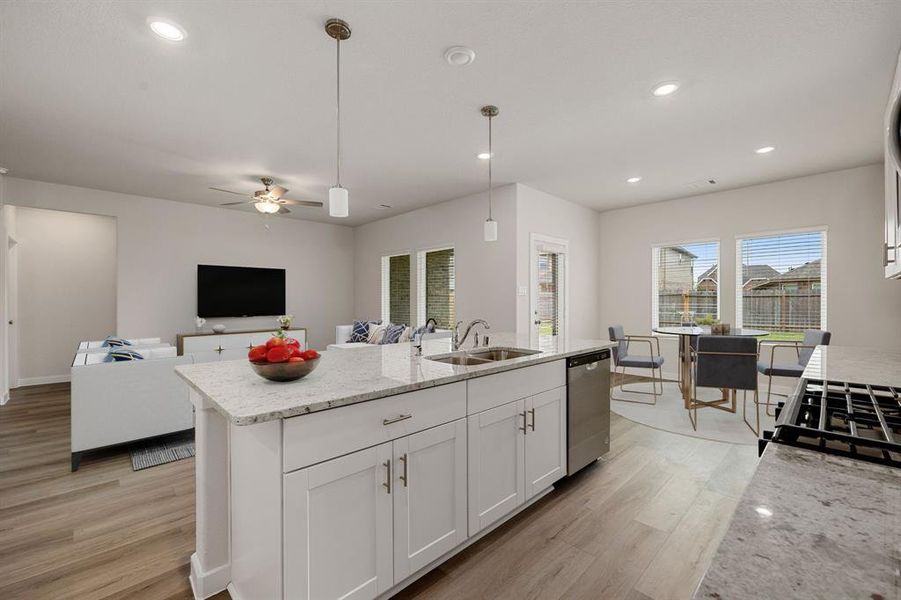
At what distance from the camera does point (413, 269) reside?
6.67 meters

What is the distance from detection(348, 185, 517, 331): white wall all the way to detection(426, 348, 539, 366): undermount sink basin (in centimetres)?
234

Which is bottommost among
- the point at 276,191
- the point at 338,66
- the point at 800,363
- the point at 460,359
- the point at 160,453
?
the point at 160,453

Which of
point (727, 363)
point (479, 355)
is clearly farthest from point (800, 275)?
point (479, 355)

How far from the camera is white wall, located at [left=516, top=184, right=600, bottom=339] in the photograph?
517cm

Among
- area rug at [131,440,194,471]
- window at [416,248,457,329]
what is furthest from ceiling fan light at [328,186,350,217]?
window at [416,248,457,329]

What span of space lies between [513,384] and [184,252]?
599 centimetres

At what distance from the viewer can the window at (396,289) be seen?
6.96 meters

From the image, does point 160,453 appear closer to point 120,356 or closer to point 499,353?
point 120,356

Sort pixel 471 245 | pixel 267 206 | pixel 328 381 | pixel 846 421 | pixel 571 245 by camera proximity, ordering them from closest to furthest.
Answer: pixel 846 421, pixel 328 381, pixel 267 206, pixel 471 245, pixel 571 245

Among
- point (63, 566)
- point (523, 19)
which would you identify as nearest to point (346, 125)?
point (523, 19)

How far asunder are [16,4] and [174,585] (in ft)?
9.76

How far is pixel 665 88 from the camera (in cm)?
276

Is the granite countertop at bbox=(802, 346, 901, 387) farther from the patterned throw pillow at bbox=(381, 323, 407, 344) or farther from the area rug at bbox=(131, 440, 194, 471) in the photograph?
the patterned throw pillow at bbox=(381, 323, 407, 344)

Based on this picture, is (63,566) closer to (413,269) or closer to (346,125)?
(346,125)
